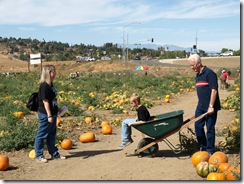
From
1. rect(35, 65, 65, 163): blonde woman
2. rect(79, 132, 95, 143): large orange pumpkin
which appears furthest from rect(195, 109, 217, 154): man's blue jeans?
rect(79, 132, 95, 143): large orange pumpkin

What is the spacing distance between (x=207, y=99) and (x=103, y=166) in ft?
7.11

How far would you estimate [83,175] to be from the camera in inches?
224

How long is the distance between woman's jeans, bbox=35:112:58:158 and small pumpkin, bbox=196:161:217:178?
2.80 metres

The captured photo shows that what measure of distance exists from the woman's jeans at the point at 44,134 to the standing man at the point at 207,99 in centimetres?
268

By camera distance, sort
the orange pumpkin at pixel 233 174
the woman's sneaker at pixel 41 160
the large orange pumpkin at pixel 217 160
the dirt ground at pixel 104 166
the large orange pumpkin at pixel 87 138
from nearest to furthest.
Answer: the orange pumpkin at pixel 233 174
the large orange pumpkin at pixel 217 160
the dirt ground at pixel 104 166
the woman's sneaker at pixel 41 160
the large orange pumpkin at pixel 87 138

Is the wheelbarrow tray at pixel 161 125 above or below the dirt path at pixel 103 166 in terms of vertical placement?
above

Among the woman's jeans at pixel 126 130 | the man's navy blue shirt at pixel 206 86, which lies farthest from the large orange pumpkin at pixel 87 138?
the man's navy blue shirt at pixel 206 86

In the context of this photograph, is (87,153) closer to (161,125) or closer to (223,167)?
(161,125)

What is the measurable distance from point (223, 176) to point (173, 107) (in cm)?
920

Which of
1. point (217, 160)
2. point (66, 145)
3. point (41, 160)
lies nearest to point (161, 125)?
point (217, 160)

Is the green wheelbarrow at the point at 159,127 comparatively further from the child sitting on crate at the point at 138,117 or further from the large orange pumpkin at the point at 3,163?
the large orange pumpkin at the point at 3,163

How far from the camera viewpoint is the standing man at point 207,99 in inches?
238

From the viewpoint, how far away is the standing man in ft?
19.8

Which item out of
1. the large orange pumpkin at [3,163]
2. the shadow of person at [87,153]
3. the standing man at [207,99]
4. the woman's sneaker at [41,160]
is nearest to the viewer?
the standing man at [207,99]
